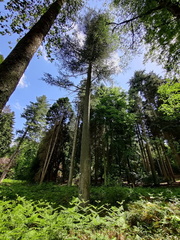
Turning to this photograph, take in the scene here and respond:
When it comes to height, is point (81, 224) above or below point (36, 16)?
below

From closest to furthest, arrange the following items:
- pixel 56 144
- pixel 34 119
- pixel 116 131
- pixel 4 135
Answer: pixel 116 131, pixel 56 144, pixel 34 119, pixel 4 135

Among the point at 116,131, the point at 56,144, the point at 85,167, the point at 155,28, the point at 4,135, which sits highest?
the point at 4,135

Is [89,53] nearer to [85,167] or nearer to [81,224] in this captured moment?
[85,167]

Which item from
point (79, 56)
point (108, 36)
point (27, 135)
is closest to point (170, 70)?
point (108, 36)

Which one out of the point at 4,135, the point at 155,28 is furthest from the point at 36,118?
the point at 155,28

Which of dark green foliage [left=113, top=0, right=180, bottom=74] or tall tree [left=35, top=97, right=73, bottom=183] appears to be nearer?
dark green foliage [left=113, top=0, right=180, bottom=74]

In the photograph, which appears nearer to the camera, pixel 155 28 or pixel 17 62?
pixel 17 62

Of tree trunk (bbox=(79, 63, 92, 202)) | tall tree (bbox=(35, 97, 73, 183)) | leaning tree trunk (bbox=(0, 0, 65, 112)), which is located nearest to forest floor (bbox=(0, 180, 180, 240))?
leaning tree trunk (bbox=(0, 0, 65, 112))

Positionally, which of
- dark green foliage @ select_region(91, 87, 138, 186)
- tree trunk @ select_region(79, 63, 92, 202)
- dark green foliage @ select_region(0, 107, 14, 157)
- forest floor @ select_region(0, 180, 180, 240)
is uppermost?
dark green foliage @ select_region(0, 107, 14, 157)

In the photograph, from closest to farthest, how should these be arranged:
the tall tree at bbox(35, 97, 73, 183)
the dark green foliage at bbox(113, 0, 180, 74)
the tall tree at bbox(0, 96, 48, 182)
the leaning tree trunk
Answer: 1. the leaning tree trunk
2. the dark green foliage at bbox(113, 0, 180, 74)
3. the tall tree at bbox(35, 97, 73, 183)
4. the tall tree at bbox(0, 96, 48, 182)

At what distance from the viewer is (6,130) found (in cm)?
2145

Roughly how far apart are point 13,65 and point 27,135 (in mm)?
17494

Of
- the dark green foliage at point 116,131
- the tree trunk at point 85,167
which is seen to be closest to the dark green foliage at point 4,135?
the dark green foliage at point 116,131

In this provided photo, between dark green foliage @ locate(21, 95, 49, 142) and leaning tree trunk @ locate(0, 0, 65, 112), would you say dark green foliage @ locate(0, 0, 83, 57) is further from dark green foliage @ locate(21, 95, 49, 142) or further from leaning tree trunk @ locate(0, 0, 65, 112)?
dark green foliage @ locate(21, 95, 49, 142)
